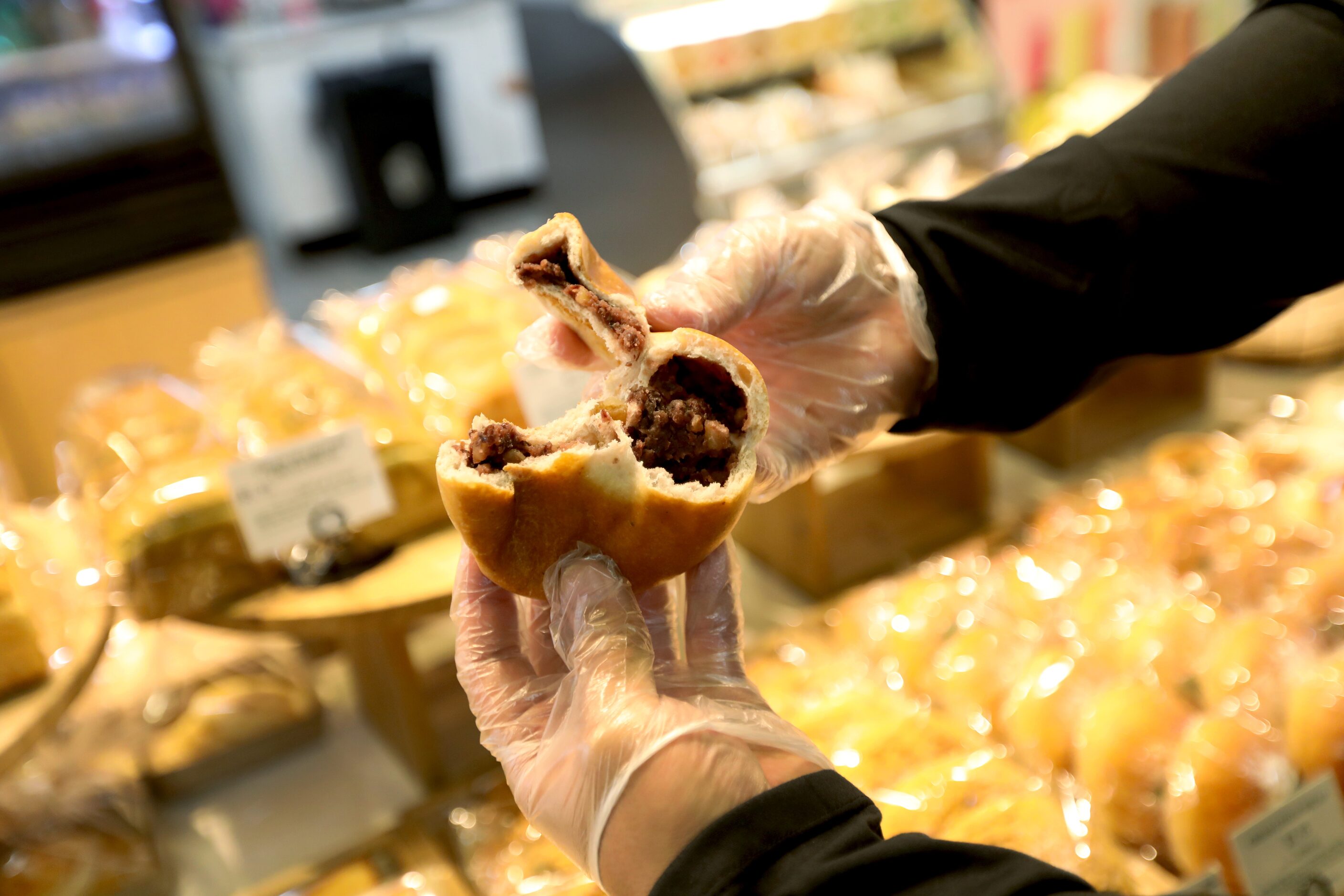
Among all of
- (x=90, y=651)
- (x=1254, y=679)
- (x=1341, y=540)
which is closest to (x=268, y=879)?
(x=90, y=651)

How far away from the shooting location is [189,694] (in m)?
2.05

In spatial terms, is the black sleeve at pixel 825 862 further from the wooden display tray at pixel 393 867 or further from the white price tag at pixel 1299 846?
the wooden display tray at pixel 393 867

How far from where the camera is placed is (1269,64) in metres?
1.51

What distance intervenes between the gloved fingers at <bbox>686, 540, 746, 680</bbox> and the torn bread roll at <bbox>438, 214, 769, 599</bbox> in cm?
9

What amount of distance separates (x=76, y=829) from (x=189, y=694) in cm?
34

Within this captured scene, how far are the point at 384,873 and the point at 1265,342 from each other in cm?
285

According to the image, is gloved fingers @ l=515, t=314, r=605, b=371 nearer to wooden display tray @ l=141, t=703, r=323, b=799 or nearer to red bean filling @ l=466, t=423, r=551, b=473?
red bean filling @ l=466, t=423, r=551, b=473

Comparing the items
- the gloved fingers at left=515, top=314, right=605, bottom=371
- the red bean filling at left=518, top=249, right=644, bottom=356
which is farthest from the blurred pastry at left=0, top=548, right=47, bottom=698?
the red bean filling at left=518, top=249, right=644, bottom=356

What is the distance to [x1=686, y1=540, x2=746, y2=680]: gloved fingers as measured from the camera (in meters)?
1.17

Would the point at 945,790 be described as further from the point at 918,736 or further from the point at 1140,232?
the point at 1140,232

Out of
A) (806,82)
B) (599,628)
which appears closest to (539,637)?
(599,628)

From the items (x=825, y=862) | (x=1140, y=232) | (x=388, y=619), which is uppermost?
(x=1140, y=232)

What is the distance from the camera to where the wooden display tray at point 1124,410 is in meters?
2.72

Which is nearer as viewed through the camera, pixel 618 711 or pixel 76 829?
pixel 618 711
